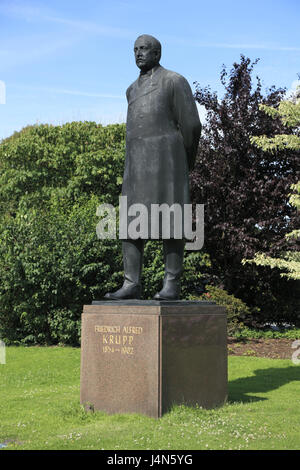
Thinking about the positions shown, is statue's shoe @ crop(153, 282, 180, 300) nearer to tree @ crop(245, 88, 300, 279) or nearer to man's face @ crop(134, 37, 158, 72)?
man's face @ crop(134, 37, 158, 72)

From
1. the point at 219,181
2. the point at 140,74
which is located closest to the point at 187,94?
the point at 140,74

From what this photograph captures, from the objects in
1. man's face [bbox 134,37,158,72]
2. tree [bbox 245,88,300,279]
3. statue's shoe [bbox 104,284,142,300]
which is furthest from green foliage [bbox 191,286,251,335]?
man's face [bbox 134,37,158,72]

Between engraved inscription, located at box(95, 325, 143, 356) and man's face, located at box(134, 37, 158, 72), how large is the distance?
3.15 metres

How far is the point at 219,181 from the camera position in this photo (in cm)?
1611

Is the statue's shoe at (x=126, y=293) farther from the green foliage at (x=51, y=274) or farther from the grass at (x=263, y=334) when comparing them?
the grass at (x=263, y=334)

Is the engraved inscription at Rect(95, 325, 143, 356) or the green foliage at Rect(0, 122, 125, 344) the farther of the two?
the green foliage at Rect(0, 122, 125, 344)

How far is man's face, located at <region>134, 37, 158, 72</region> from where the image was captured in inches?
259

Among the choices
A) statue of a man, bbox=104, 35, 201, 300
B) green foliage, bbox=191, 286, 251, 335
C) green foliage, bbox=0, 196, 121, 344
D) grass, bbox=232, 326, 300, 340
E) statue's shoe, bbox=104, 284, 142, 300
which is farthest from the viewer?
grass, bbox=232, 326, 300, 340

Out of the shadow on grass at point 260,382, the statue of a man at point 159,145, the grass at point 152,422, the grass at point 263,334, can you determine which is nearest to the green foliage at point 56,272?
the grass at point 263,334

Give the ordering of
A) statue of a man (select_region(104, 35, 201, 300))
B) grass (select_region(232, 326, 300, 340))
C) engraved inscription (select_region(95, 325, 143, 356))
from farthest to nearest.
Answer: grass (select_region(232, 326, 300, 340)) → statue of a man (select_region(104, 35, 201, 300)) → engraved inscription (select_region(95, 325, 143, 356))

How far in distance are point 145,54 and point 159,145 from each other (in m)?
1.13

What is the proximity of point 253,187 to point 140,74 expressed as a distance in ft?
31.9

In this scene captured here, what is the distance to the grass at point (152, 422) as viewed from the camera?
4.97 meters

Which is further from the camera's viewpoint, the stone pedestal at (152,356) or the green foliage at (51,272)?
the green foliage at (51,272)
